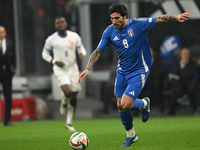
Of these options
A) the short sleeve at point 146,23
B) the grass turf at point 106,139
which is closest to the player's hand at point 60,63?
the grass turf at point 106,139

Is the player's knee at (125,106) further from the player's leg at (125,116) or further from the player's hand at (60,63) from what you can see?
the player's hand at (60,63)

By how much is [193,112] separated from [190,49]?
2.10 metres

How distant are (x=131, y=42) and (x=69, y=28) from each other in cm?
1096

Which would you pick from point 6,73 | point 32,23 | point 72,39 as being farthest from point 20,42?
point 72,39

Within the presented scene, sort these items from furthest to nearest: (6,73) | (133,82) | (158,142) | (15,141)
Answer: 1. (6,73)
2. (15,141)
3. (158,142)
4. (133,82)

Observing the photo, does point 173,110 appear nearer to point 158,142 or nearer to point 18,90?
point 18,90

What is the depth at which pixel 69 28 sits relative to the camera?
19.7 meters

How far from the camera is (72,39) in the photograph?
1333 centimetres

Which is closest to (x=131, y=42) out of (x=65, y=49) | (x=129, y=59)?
(x=129, y=59)

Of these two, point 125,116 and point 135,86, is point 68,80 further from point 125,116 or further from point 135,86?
point 135,86

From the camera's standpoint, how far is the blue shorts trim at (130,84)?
8812mm

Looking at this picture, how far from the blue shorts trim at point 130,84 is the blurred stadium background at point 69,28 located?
9.22 metres

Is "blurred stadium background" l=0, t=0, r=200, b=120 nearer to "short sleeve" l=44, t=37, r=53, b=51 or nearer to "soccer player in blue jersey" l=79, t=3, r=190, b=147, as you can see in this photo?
"short sleeve" l=44, t=37, r=53, b=51

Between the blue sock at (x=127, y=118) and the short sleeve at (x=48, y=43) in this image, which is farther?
the short sleeve at (x=48, y=43)
